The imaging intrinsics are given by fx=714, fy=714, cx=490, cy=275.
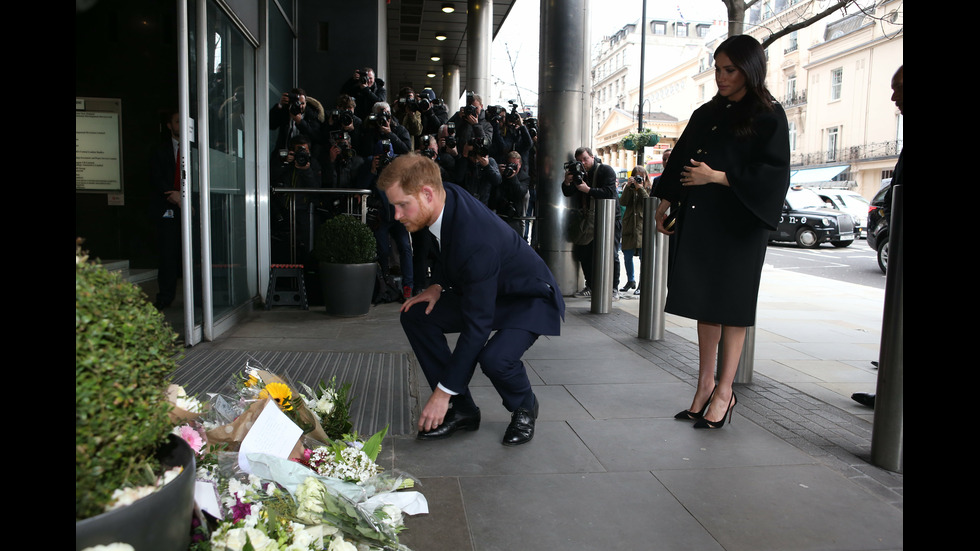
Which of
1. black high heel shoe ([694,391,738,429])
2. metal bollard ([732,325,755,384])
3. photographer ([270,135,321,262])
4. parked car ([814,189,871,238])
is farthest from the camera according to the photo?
parked car ([814,189,871,238])

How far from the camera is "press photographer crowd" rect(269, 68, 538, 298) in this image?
26.0 ft

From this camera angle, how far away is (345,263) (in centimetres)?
696


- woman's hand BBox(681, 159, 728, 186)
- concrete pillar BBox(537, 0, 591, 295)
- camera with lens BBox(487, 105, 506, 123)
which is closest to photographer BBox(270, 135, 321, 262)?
camera with lens BBox(487, 105, 506, 123)

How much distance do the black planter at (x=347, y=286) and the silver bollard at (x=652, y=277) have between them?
2.68 metres

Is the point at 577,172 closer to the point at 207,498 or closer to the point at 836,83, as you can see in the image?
the point at 207,498

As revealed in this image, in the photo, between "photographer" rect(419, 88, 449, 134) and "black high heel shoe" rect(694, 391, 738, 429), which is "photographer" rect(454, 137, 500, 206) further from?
"black high heel shoe" rect(694, 391, 738, 429)

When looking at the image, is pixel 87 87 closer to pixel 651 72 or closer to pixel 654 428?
pixel 654 428

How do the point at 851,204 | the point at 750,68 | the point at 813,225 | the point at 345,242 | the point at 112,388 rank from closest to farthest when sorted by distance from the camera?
1. the point at 112,388
2. the point at 750,68
3. the point at 345,242
4. the point at 813,225
5. the point at 851,204

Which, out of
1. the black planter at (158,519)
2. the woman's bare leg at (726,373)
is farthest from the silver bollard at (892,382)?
the black planter at (158,519)

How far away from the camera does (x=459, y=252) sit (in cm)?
315

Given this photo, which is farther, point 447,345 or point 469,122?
point 469,122

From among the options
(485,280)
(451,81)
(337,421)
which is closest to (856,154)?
(451,81)

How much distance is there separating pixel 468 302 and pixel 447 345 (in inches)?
15.8
